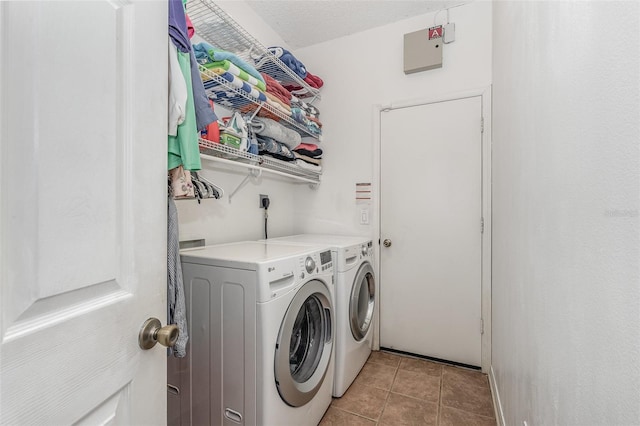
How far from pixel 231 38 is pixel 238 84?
18.2 inches

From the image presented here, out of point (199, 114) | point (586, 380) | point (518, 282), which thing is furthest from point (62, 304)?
point (518, 282)

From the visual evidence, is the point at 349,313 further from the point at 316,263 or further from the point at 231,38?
the point at 231,38

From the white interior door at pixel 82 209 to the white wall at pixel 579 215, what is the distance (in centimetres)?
87

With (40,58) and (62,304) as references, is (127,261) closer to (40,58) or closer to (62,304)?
(62,304)

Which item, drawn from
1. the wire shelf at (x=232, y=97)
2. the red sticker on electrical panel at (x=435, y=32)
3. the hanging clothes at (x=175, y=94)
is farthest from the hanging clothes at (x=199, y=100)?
the red sticker on electrical panel at (x=435, y=32)

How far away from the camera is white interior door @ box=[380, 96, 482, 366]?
2.19m

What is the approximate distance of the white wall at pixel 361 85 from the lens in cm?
220

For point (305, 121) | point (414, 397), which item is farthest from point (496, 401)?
point (305, 121)

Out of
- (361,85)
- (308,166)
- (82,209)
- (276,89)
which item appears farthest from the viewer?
(361,85)

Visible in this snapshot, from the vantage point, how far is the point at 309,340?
158cm

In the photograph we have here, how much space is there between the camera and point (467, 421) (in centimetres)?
162

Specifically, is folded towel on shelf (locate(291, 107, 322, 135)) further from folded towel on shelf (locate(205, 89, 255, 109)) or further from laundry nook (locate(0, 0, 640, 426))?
folded towel on shelf (locate(205, 89, 255, 109))

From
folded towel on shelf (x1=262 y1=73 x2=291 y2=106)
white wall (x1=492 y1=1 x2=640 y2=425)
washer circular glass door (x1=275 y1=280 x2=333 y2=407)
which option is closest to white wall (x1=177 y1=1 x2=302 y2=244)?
folded towel on shelf (x1=262 y1=73 x2=291 y2=106)

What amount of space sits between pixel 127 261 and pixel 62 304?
0.14m
